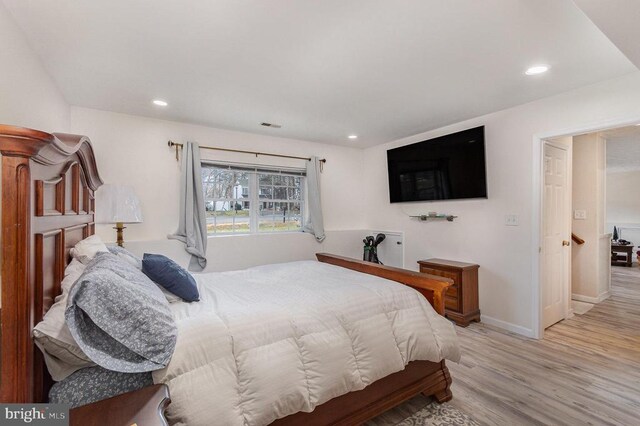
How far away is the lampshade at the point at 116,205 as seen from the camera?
263cm

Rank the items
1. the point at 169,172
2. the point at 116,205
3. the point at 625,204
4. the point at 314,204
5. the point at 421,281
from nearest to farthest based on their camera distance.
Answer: the point at 421,281 → the point at 116,205 → the point at 169,172 → the point at 314,204 → the point at 625,204

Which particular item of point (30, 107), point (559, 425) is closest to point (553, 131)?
point (559, 425)

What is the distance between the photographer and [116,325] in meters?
1.13

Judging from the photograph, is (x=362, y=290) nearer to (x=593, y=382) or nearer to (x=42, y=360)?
(x=42, y=360)

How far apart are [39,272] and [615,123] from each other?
391 cm

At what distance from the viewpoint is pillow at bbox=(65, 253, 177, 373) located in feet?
3.57

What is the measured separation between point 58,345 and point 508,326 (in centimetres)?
380

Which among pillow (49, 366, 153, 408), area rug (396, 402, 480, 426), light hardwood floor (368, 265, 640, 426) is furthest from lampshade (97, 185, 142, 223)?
area rug (396, 402, 480, 426)

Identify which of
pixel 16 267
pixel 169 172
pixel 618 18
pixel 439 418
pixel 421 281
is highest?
pixel 618 18

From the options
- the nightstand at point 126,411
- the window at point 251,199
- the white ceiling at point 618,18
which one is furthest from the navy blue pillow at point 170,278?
the white ceiling at point 618,18

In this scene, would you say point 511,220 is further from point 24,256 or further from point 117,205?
point 117,205

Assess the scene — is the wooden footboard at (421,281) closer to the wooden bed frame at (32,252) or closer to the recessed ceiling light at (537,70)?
the wooden bed frame at (32,252)

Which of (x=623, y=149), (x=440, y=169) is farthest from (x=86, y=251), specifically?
(x=623, y=149)

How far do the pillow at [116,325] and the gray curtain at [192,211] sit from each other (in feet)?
7.20
